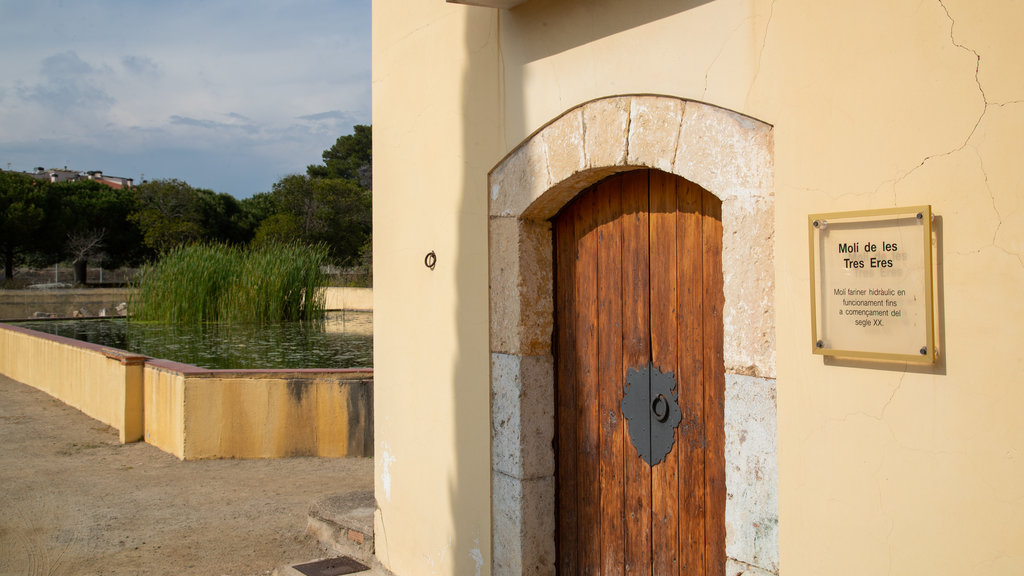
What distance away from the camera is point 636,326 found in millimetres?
3156

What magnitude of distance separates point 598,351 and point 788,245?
111 centimetres

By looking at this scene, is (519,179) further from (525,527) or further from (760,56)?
(525,527)

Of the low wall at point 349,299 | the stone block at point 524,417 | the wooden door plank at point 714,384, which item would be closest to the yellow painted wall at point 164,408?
the stone block at point 524,417

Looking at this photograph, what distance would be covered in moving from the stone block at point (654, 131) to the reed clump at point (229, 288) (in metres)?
Result: 12.4

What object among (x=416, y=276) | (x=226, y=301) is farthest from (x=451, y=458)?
(x=226, y=301)

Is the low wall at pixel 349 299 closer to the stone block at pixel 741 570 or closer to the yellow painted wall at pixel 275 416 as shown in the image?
the yellow painted wall at pixel 275 416

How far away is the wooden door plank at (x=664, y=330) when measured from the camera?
2992mm

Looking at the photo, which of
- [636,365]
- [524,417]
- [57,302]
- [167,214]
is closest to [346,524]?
[524,417]

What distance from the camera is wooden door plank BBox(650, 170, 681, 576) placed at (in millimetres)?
2992

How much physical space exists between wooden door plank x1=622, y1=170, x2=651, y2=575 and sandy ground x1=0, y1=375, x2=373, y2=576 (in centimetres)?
256

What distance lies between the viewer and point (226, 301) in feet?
47.1

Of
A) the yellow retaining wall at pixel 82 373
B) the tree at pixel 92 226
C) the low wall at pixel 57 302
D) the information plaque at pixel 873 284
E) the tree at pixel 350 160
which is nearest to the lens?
the information plaque at pixel 873 284

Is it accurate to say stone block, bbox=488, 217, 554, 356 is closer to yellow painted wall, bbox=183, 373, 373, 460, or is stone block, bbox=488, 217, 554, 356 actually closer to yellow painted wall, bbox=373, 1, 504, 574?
yellow painted wall, bbox=373, 1, 504, 574

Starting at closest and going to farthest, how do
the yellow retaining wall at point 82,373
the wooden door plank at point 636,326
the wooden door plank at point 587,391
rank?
the wooden door plank at point 636,326 < the wooden door plank at point 587,391 < the yellow retaining wall at point 82,373
